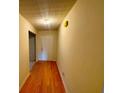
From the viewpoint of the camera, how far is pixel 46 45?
895cm

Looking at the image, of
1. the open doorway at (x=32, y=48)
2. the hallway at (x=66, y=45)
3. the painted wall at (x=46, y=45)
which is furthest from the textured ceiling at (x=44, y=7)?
the painted wall at (x=46, y=45)

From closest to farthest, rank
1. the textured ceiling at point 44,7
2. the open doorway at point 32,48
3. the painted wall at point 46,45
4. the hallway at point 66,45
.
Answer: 1. the hallway at point 66,45
2. the textured ceiling at point 44,7
3. the open doorway at point 32,48
4. the painted wall at point 46,45

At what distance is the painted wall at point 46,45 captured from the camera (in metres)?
8.86

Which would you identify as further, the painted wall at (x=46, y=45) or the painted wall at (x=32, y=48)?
the painted wall at (x=46, y=45)

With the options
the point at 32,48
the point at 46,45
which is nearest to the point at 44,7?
the point at 32,48

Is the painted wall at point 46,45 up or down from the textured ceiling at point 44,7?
down

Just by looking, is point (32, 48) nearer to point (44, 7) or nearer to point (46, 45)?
point (46, 45)

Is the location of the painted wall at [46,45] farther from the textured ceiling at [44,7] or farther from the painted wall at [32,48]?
the textured ceiling at [44,7]

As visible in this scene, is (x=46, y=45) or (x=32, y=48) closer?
(x=32, y=48)

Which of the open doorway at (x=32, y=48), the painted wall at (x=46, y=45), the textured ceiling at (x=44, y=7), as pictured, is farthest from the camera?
the painted wall at (x=46, y=45)
